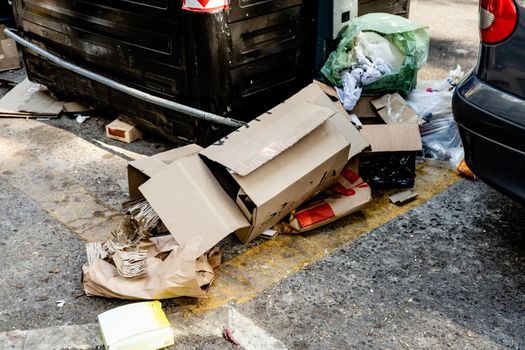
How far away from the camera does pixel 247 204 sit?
118 inches

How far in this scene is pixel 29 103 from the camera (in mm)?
5039

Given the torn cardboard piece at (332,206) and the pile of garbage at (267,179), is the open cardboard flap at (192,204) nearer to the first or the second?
the pile of garbage at (267,179)

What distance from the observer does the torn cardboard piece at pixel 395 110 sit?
3941 mm

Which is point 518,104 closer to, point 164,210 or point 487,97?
point 487,97

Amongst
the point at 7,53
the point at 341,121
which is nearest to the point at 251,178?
the point at 341,121

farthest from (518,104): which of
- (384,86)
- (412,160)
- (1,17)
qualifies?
(1,17)

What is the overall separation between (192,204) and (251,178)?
0.31 metres

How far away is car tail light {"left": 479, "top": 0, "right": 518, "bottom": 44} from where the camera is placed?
8.70ft

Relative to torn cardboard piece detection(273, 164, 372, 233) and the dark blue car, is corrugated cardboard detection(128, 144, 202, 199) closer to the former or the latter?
torn cardboard piece detection(273, 164, 372, 233)

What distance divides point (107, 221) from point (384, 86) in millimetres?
1944

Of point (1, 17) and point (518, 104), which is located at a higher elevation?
point (518, 104)

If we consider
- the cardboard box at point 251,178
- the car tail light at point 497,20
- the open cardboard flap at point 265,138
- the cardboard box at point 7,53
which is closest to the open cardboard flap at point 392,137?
the cardboard box at point 251,178

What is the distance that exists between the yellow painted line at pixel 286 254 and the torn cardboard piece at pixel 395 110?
0.45m

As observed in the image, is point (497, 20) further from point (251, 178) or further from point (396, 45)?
point (396, 45)
